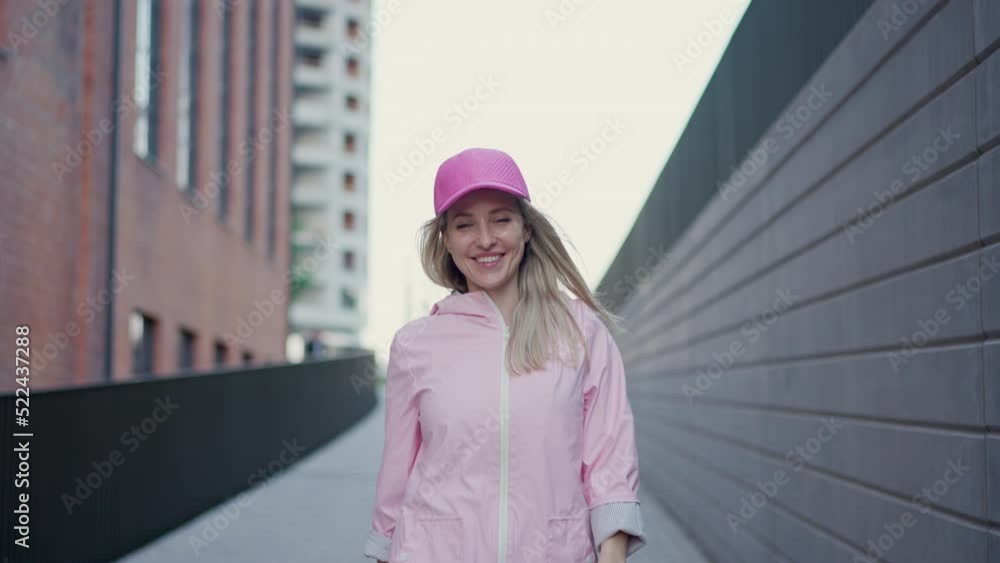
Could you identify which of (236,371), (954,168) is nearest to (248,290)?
(236,371)

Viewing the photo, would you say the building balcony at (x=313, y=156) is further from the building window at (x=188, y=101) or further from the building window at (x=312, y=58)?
the building window at (x=188, y=101)

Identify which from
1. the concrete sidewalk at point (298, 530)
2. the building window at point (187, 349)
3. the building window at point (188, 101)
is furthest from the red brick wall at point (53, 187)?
the building window at point (187, 349)

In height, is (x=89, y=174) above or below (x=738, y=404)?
above

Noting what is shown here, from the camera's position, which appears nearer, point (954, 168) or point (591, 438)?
point (591, 438)

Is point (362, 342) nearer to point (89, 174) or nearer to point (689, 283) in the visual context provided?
point (89, 174)

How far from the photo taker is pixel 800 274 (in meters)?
5.73

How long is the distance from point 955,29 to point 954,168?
41 centimetres

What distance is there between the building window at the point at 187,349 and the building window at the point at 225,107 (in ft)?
11.4

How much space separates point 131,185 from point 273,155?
52.1 feet

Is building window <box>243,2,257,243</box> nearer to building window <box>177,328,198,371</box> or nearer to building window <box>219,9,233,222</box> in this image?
building window <box>219,9,233,222</box>

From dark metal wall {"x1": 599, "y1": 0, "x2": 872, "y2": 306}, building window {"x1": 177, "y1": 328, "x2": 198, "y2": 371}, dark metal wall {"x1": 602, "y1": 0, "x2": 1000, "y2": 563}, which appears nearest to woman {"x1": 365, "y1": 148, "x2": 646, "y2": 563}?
dark metal wall {"x1": 602, "y1": 0, "x2": 1000, "y2": 563}

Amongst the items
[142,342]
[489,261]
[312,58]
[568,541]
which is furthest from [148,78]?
[312,58]

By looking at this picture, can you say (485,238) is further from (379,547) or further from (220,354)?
(220,354)

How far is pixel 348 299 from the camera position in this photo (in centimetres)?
6738
